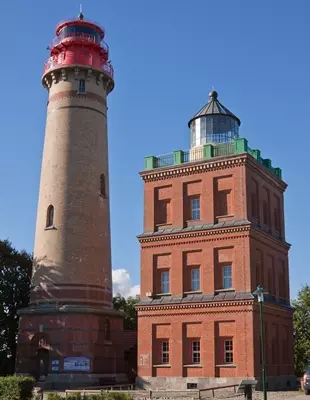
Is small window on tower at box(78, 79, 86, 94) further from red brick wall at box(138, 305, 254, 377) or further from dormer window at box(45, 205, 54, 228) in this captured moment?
red brick wall at box(138, 305, 254, 377)

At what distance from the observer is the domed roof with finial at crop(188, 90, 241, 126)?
45.2 metres

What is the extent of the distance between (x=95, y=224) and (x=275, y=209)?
13751mm

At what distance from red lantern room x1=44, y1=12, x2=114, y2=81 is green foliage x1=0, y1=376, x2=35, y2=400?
26.9 metres

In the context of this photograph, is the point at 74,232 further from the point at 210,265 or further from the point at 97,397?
the point at 97,397

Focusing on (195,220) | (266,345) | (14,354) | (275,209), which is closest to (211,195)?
(195,220)

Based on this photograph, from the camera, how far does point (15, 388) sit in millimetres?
28047

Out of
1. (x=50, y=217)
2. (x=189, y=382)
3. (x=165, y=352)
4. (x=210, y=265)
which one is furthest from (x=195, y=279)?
(x=50, y=217)

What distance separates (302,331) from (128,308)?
18347 mm

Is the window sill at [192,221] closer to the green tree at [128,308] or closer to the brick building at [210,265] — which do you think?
the brick building at [210,265]

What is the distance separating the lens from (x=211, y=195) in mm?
41625

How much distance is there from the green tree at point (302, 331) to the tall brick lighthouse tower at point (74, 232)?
1800 centimetres


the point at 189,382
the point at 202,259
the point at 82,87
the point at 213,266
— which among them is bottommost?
the point at 189,382

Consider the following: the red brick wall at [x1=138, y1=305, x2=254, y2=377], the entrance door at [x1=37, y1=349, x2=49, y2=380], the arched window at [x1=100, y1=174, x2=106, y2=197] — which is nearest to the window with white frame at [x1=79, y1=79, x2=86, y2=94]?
the arched window at [x1=100, y1=174, x2=106, y2=197]

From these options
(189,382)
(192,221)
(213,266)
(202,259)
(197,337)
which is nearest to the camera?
(189,382)
